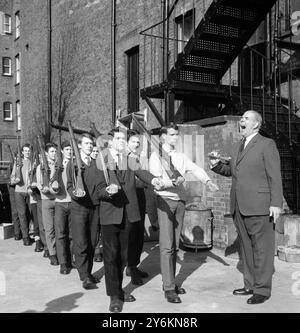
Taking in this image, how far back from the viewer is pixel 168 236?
487 centimetres

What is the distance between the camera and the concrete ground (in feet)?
15.1

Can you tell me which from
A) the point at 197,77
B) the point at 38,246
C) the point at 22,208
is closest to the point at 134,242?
the point at 38,246

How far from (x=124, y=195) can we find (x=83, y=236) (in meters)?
1.16

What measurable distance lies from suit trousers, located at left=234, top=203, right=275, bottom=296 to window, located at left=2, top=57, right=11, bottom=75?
27.9 m

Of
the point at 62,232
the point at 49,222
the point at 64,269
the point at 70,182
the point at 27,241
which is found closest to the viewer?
the point at 70,182

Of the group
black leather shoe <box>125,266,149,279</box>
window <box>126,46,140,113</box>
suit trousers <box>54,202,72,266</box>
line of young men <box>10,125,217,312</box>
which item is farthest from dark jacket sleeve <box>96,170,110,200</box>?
window <box>126,46,140,113</box>

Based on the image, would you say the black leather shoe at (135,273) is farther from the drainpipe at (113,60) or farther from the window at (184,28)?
the drainpipe at (113,60)

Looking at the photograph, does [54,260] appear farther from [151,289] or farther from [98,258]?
[151,289]

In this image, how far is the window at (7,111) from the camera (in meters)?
30.1

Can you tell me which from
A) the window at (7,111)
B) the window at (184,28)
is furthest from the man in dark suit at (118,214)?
the window at (7,111)

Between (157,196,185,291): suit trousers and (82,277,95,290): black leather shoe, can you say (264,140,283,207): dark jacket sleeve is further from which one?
(82,277,95,290): black leather shoe

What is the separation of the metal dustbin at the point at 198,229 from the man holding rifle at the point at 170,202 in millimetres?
2602

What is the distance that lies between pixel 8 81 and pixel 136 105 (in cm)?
1940

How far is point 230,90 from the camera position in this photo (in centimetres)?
880
